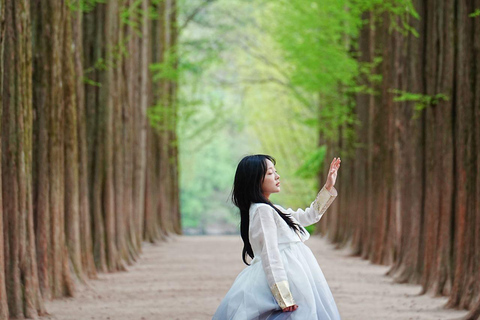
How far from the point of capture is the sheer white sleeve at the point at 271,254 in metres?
6.05

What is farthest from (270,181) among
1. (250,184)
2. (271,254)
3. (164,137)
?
(164,137)

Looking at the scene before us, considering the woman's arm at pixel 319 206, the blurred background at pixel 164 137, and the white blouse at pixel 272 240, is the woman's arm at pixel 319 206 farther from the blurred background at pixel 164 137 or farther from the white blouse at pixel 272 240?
the blurred background at pixel 164 137

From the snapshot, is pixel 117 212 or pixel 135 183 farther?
pixel 135 183

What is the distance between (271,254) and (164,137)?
23.3 meters

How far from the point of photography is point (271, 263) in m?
6.08

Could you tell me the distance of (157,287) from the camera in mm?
14289

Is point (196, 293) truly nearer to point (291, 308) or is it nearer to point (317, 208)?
point (317, 208)

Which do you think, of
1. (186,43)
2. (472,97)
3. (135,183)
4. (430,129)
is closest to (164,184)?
(135,183)

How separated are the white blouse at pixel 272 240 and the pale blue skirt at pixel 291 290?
0.28 feet

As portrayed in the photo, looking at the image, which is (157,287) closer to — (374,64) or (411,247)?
(411,247)

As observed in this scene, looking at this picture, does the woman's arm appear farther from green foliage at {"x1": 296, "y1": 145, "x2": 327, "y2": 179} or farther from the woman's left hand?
green foliage at {"x1": 296, "y1": 145, "x2": 327, "y2": 179}

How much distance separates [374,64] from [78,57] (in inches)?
339

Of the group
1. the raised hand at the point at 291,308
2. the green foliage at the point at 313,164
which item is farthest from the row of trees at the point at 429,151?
the green foliage at the point at 313,164

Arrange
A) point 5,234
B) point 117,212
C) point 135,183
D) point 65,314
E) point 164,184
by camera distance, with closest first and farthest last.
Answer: point 5,234, point 65,314, point 117,212, point 135,183, point 164,184
